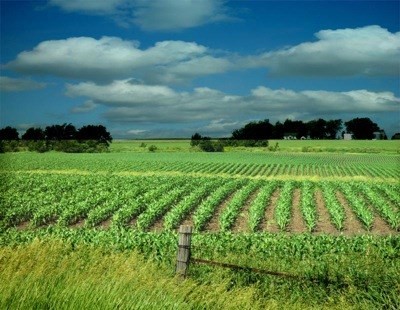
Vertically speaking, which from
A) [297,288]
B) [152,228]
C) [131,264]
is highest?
[131,264]

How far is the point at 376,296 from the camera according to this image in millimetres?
7988

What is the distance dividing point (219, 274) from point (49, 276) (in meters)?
4.00

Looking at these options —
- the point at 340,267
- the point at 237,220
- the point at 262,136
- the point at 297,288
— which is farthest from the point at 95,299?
the point at 262,136

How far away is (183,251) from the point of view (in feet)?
26.6

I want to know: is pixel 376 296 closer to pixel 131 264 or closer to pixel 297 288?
pixel 297 288

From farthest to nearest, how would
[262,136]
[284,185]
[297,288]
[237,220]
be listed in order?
A: [262,136] → [284,185] → [237,220] → [297,288]

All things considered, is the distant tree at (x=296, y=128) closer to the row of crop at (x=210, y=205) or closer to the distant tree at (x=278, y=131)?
the distant tree at (x=278, y=131)

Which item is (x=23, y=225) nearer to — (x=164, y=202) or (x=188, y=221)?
(x=164, y=202)

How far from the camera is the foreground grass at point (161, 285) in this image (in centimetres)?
551

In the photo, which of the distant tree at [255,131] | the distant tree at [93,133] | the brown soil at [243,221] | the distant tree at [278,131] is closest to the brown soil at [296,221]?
the brown soil at [243,221]

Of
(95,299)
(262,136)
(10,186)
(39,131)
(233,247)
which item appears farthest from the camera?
(262,136)

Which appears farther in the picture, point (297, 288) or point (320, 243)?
point (320, 243)

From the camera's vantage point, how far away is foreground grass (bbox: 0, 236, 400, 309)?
551 centimetres

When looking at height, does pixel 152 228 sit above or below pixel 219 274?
below
